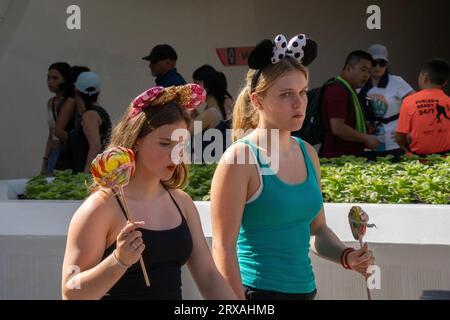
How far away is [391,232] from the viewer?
5.54m

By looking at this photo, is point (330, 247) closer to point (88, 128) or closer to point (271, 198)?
point (271, 198)

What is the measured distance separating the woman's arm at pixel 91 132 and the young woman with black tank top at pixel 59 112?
1.16 m

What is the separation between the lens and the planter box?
546 cm

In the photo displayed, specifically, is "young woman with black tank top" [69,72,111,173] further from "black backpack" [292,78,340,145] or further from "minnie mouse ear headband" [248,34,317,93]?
"minnie mouse ear headband" [248,34,317,93]

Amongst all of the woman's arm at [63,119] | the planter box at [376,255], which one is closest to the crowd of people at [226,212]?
the planter box at [376,255]

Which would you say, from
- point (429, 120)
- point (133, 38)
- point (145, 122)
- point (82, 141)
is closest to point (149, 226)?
point (145, 122)

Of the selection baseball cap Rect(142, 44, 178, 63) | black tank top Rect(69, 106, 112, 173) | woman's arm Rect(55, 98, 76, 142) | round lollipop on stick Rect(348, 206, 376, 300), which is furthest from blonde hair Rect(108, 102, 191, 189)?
woman's arm Rect(55, 98, 76, 142)

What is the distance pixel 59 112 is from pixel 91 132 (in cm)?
145

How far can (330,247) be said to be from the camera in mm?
4203

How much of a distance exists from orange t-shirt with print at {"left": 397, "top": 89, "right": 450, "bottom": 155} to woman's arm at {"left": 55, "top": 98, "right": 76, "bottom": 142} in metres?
2.99
